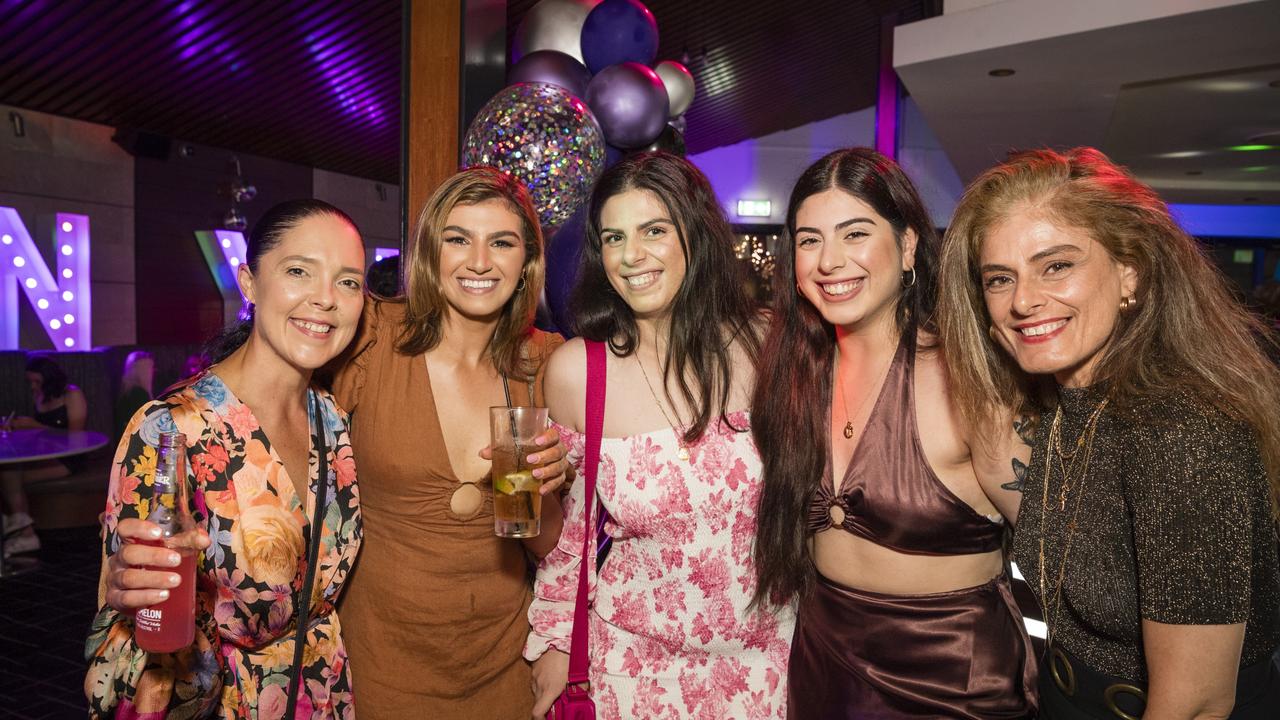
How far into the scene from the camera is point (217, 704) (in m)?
1.65

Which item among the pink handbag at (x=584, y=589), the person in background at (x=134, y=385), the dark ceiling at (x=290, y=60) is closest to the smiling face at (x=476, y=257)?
the pink handbag at (x=584, y=589)

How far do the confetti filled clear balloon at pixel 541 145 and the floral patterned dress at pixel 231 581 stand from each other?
1568 mm

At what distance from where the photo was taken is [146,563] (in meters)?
1.25

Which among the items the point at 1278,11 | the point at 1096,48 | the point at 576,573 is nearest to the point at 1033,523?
the point at 576,573

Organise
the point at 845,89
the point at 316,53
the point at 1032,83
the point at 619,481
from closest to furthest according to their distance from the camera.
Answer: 1. the point at 619,481
2. the point at 1032,83
3. the point at 316,53
4. the point at 845,89

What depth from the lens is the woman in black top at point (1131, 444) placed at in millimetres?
1271

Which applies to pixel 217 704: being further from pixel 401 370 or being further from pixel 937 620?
pixel 937 620

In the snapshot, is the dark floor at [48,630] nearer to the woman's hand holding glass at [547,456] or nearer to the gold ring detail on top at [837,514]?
the woman's hand holding glass at [547,456]

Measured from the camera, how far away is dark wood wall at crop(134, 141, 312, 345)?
9.60m

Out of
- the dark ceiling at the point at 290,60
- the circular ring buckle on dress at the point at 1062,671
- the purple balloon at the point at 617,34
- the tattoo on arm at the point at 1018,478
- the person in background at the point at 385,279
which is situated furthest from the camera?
the dark ceiling at the point at 290,60

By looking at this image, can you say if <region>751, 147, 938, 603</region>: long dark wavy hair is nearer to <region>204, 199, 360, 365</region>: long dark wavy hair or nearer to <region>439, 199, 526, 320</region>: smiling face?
<region>439, 199, 526, 320</region>: smiling face

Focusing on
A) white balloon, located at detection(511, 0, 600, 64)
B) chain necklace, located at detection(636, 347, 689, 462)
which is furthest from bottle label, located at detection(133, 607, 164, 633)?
white balloon, located at detection(511, 0, 600, 64)

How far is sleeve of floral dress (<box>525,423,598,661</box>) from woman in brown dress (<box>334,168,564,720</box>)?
7 centimetres

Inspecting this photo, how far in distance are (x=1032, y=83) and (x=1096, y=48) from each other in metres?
1.02
